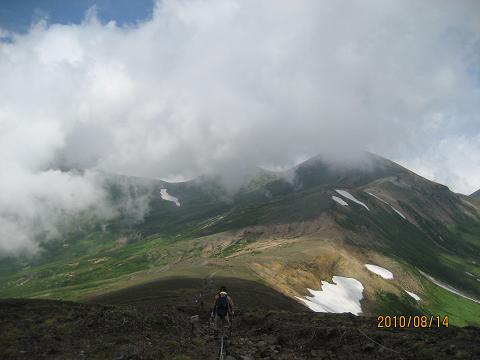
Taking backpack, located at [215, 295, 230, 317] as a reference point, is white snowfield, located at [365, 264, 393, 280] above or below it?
above

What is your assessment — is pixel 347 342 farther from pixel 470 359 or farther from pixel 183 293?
pixel 183 293

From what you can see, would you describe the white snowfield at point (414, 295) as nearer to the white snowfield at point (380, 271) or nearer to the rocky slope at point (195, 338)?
the white snowfield at point (380, 271)

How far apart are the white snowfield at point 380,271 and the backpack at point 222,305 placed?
106 meters

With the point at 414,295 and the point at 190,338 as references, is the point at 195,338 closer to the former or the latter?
the point at 190,338

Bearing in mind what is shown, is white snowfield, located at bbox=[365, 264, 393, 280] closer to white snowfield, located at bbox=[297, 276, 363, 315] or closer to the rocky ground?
white snowfield, located at bbox=[297, 276, 363, 315]

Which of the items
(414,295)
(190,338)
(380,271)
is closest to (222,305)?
(190,338)

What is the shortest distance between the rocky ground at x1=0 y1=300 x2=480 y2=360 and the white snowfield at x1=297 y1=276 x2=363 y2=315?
149ft

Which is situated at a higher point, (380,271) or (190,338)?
(380,271)

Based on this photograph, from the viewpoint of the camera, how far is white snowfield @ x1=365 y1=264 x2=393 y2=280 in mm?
129600

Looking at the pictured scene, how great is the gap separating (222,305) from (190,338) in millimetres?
3645

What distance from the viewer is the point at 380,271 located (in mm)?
132750

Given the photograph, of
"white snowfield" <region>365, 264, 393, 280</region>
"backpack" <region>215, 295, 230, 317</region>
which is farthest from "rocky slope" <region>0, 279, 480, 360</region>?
"white snowfield" <region>365, 264, 393, 280</region>

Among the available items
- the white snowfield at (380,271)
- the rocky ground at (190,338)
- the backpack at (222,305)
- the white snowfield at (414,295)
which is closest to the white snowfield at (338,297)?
the white snowfield at (380,271)

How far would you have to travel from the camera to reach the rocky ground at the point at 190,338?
23.0 m
